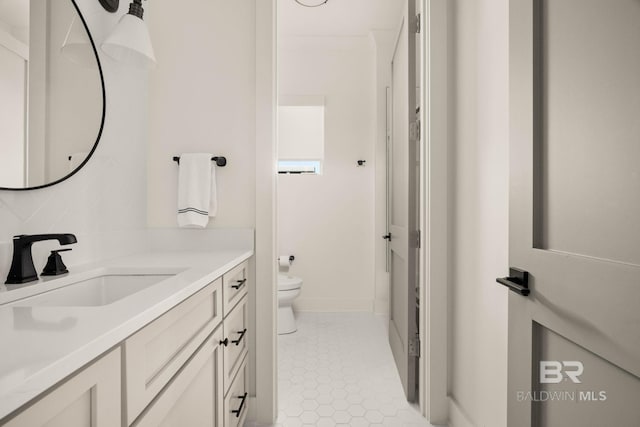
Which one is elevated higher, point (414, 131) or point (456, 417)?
point (414, 131)

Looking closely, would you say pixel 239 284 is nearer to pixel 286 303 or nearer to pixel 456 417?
pixel 456 417

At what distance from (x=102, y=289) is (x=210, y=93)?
3.32 ft

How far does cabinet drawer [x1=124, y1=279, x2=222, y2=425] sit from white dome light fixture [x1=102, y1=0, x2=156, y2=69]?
0.94 metres

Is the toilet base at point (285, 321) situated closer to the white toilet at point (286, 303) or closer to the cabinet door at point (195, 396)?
the white toilet at point (286, 303)

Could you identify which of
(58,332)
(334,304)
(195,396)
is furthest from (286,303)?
(58,332)

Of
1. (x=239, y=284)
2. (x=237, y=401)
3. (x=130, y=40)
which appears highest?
(x=130, y=40)

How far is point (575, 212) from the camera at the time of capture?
0.70 meters

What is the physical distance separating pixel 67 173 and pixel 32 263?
361mm

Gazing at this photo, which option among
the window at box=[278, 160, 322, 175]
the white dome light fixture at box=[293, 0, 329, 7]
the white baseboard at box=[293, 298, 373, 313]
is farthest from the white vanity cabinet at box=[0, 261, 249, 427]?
the white dome light fixture at box=[293, 0, 329, 7]

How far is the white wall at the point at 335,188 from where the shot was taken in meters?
3.24

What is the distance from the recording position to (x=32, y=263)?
925 millimetres

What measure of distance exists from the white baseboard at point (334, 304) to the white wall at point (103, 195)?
80.3 inches

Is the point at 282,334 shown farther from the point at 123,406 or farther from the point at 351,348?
the point at 123,406

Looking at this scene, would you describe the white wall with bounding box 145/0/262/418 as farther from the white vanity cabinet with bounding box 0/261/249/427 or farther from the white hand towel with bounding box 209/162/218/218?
the white vanity cabinet with bounding box 0/261/249/427
